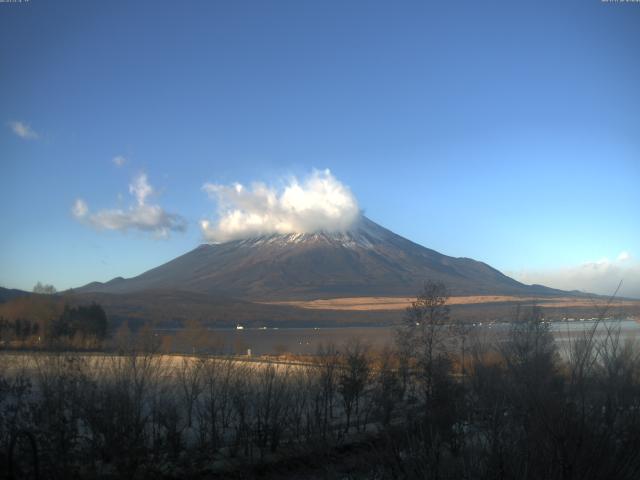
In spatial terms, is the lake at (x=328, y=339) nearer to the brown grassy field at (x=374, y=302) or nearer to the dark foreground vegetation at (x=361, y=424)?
the dark foreground vegetation at (x=361, y=424)

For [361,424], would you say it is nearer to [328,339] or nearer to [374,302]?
[328,339]

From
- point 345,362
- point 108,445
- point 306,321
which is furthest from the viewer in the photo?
point 306,321

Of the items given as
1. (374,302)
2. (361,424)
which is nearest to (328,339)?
(361,424)

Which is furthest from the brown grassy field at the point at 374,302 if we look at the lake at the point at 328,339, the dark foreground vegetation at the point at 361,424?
the dark foreground vegetation at the point at 361,424

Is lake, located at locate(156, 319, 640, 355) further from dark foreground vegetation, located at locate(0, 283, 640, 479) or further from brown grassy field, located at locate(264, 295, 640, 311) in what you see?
brown grassy field, located at locate(264, 295, 640, 311)

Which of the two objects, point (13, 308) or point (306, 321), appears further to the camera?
point (306, 321)

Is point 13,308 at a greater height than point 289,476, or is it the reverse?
point 13,308

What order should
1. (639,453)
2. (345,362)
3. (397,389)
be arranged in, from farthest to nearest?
(345,362) → (397,389) → (639,453)

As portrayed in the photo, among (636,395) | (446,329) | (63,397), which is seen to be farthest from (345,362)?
(636,395)

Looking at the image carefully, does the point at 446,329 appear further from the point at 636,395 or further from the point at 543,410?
the point at 543,410
